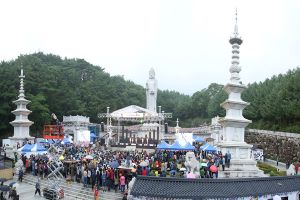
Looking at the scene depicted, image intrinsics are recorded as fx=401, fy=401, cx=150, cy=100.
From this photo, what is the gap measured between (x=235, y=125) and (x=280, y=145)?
59.3 ft

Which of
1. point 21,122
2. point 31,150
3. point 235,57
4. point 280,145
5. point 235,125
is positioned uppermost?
point 235,57

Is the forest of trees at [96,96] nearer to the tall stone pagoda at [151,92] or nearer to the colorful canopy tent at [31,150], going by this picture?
the tall stone pagoda at [151,92]

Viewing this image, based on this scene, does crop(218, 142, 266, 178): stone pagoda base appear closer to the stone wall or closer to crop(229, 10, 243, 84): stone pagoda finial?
crop(229, 10, 243, 84): stone pagoda finial

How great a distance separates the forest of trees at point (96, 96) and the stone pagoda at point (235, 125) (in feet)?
66.3

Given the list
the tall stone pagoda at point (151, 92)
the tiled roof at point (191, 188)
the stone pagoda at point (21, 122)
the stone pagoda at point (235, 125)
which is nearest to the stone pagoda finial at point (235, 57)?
the stone pagoda at point (235, 125)

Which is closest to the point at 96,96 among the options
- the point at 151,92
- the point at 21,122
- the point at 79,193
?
the point at 151,92

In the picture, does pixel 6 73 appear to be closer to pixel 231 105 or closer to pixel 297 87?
pixel 231 105

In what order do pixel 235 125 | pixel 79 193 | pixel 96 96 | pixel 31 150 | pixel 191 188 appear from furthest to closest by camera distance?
pixel 96 96 < pixel 31 150 < pixel 235 125 < pixel 79 193 < pixel 191 188

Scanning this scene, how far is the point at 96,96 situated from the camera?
80.1 m

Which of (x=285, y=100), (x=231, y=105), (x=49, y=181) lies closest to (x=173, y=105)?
(x=285, y=100)

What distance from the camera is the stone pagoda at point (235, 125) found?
3080 cm

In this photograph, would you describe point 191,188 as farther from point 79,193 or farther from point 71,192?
point 71,192

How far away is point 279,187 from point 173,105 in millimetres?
86411

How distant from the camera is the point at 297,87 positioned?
5178 centimetres
